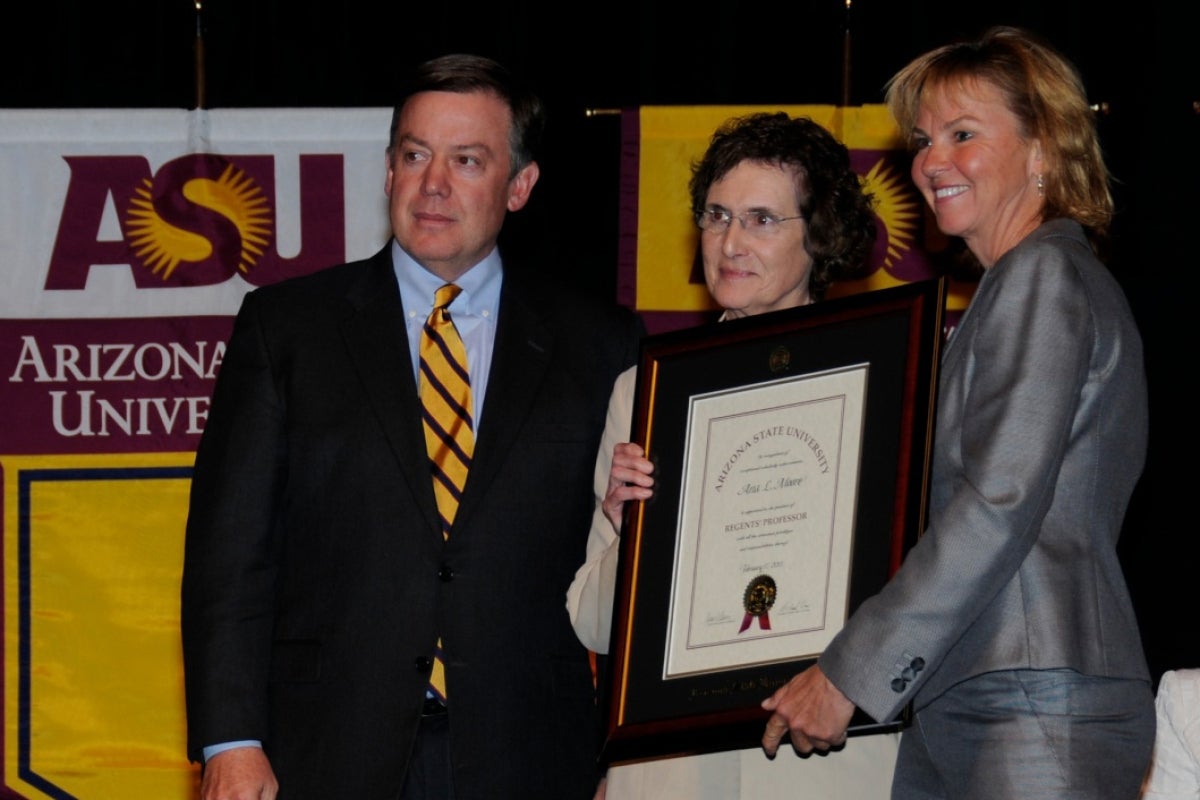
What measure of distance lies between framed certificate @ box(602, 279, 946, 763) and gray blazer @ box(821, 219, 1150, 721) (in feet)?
0.23

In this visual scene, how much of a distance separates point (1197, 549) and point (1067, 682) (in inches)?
105

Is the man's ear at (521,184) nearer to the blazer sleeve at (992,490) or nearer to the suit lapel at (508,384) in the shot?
the suit lapel at (508,384)

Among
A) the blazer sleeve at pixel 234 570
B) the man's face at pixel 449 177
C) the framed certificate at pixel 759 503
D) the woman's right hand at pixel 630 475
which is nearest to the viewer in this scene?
the framed certificate at pixel 759 503

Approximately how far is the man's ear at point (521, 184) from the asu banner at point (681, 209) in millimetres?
1147

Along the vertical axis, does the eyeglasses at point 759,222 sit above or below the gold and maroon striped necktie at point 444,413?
above

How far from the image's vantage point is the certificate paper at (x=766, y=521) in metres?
2.52

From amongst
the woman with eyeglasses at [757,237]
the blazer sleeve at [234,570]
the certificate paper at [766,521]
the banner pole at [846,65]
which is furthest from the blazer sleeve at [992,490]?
the banner pole at [846,65]

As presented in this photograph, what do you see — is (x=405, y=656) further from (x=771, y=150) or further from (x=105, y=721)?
(x=105, y=721)

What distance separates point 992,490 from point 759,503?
404 millimetres

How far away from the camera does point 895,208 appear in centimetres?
455

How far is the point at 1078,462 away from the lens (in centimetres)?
238

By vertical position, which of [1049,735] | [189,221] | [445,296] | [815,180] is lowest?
[1049,735]

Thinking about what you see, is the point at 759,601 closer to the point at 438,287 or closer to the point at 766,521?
the point at 766,521

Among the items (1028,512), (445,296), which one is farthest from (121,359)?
(1028,512)
